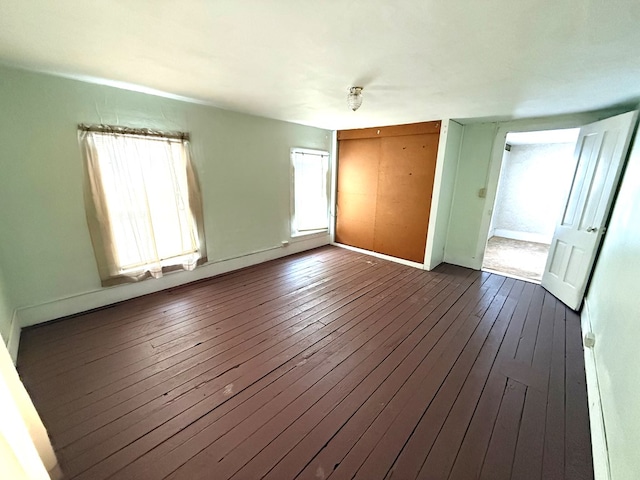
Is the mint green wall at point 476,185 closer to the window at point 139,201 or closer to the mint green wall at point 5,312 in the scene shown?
the window at point 139,201

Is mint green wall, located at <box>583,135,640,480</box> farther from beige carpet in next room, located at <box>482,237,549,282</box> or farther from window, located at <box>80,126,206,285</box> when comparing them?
window, located at <box>80,126,206,285</box>

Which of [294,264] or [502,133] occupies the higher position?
[502,133]

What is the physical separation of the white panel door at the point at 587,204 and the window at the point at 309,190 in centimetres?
358

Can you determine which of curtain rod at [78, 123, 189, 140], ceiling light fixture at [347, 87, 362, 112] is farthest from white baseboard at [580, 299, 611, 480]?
curtain rod at [78, 123, 189, 140]

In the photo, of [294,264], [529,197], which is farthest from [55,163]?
[529,197]

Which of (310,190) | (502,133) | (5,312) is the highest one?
(502,133)

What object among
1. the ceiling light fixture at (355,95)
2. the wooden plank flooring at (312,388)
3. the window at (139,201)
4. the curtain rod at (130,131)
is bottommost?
the wooden plank flooring at (312,388)

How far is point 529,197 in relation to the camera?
5.86 metres

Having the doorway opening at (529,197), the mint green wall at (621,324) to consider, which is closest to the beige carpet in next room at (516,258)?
the doorway opening at (529,197)

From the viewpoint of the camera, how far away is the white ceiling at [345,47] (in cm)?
119

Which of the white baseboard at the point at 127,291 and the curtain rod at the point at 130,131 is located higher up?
the curtain rod at the point at 130,131

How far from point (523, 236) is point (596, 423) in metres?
5.67

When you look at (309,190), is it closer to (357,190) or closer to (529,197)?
(357,190)

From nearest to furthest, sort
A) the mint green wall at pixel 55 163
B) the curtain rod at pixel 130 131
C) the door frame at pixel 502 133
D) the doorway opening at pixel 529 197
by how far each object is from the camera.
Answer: the mint green wall at pixel 55 163, the curtain rod at pixel 130 131, the door frame at pixel 502 133, the doorway opening at pixel 529 197
